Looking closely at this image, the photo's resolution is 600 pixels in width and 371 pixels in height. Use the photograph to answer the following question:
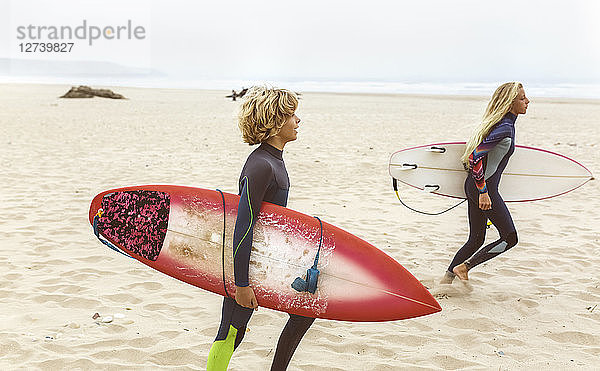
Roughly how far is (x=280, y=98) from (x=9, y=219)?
17.1ft

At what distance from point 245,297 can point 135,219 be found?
91cm

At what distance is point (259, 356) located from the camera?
358 centimetres

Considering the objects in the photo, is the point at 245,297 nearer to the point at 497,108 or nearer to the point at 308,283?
the point at 308,283

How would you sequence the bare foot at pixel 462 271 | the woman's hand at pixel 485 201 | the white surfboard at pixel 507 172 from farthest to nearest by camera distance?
the white surfboard at pixel 507 172, the bare foot at pixel 462 271, the woman's hand at pixel 485 201

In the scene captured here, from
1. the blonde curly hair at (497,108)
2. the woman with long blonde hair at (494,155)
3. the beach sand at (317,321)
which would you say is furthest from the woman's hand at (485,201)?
the beach sand at (317,321)

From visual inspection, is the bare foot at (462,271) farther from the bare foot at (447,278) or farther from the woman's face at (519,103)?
the woman's face at (519,103)

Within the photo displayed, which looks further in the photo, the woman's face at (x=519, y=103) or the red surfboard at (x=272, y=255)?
the woman's face at (x=519, y=103)

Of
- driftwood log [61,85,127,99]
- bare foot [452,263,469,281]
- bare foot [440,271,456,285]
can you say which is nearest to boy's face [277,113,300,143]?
bare foot [452,263,469,281]

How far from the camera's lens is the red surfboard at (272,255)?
2.72 metres

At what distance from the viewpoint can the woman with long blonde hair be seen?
13.4ft

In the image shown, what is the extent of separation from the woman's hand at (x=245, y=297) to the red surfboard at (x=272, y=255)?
16 centimetres

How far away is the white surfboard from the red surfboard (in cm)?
243

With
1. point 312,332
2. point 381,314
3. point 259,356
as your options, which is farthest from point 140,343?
point 381,314

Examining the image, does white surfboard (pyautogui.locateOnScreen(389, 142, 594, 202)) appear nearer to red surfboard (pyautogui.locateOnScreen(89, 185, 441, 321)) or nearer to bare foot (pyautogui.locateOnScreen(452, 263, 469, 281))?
bare foot (pyautogui.locateOnScreen(452, 263, 469, 281))
